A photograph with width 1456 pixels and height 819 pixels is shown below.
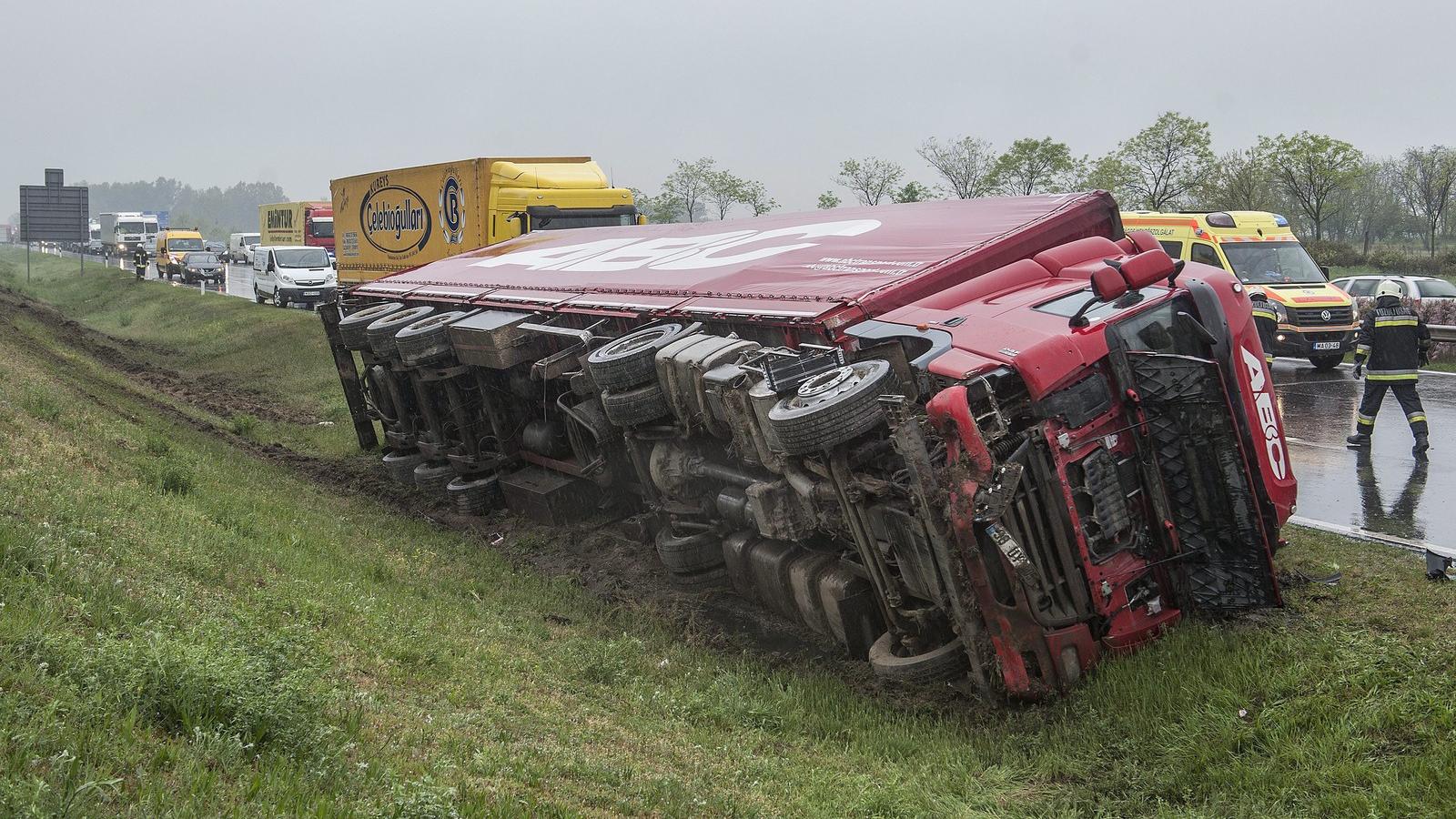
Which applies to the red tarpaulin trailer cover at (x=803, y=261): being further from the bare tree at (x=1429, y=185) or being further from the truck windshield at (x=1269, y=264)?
the bare tree at (x=1429, y=185)

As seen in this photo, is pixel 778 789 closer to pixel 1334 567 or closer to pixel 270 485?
pixel 1334 567

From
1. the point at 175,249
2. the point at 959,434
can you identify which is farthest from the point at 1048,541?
the point at 175,249

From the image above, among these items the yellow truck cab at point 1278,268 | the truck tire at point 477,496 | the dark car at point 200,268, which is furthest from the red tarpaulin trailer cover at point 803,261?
the dark car at point 200,268

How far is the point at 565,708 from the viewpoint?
18.0ft

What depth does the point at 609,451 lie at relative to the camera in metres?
8.77

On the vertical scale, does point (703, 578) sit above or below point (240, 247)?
below

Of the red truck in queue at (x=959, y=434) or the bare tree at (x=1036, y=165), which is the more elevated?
the bare tree at (x=1036, y=165)

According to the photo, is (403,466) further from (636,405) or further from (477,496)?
(636,405)

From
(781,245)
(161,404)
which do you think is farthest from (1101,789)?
(161,404)

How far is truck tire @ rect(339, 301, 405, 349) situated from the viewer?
12.5 m

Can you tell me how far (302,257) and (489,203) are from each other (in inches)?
707

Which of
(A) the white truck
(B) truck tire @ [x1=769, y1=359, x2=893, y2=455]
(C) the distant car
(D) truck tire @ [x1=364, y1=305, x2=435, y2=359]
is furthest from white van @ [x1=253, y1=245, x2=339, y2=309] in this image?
(A) the white truck

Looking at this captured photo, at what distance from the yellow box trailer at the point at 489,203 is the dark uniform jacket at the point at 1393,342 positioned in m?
12.4

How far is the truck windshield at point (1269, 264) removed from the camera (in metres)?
17.3
